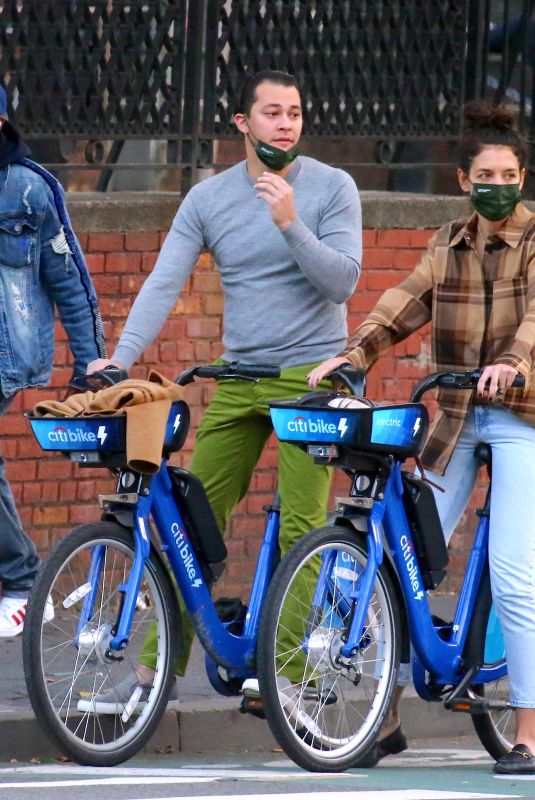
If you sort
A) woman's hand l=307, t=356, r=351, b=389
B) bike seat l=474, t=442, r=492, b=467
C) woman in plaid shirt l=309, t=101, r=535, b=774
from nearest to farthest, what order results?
woman's hand l=307, t=356, r=351, b=389 → woman in plaid shirt l=309, t=101, r=535, b=774 → bike seat l=474, t=442, r=492, b=467

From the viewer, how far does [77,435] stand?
18.0 feet

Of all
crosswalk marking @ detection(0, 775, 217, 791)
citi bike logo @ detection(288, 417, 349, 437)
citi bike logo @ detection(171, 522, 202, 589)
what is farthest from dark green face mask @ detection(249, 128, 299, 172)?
crosswalk marking @ detection(0, 775, 217, 791)

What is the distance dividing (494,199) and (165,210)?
274cm

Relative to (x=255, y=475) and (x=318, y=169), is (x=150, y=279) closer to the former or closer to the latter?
(x=318, y=169)

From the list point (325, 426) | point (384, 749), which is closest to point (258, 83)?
point (325, 426)

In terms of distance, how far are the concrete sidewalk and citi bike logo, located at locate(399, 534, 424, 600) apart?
1113 mm

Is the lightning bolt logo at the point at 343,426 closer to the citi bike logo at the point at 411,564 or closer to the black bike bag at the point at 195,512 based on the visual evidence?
the citi bike logo at the point at 411,564

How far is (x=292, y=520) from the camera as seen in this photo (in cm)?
603

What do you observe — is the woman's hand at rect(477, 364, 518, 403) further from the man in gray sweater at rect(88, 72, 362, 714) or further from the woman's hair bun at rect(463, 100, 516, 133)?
the woman's hair bun at rect(463, 100, 516, 133)

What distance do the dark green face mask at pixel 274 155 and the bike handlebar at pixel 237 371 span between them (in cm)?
67

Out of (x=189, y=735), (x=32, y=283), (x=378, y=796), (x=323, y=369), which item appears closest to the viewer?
(x=378, y=796)

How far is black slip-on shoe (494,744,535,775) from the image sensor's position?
5781mm

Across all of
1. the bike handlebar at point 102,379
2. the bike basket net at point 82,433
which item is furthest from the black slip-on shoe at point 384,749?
the bike handlebar at point 102,379

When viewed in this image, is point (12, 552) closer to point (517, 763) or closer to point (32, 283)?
point (32, 283)
